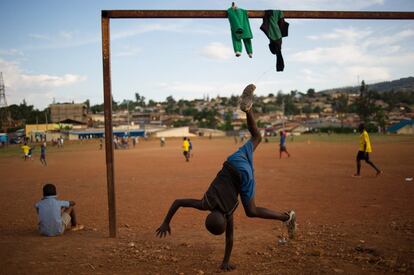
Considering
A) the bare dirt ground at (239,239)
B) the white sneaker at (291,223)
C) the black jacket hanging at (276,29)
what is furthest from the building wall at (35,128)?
the white sneaker at (291,223)

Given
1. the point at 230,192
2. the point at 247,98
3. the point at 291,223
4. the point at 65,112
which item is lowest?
the point at 291,223

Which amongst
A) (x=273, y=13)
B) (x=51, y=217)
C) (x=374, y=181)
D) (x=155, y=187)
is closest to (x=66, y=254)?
(x=51, y=217)

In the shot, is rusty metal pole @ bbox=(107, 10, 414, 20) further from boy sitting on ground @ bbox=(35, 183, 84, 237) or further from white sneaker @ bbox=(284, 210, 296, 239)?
white sneaker @ bbox=(284, 210, 296, 239)

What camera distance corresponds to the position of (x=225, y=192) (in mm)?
4340

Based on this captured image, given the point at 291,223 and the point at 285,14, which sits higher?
the point at 285,14

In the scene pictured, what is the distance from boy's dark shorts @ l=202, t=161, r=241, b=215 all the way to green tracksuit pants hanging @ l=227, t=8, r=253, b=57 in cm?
276

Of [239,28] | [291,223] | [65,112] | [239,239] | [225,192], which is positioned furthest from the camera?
[65,112]

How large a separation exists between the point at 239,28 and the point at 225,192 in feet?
10.3

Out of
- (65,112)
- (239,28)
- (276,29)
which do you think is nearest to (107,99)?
(239,28)

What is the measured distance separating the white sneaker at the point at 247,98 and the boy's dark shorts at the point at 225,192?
739 mm

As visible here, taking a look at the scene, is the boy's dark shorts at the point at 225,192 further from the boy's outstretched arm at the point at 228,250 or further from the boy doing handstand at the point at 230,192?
the boy's outstretched arm at the point at 228,250

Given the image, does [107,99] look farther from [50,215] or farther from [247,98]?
[247,98]

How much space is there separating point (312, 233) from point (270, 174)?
949 centimetres

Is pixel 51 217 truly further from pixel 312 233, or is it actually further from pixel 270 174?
pixel 270 174
